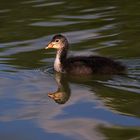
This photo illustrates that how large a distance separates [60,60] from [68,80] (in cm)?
56

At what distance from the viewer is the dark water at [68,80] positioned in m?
7.43

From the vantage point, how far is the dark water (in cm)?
743

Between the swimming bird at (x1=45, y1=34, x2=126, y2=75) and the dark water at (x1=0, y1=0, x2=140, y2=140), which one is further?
the swimming bird at (x1=45, y1=34, x2=126, y2=75)

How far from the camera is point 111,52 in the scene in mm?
10977

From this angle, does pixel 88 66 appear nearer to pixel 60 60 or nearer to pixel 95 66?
pixel 95 66

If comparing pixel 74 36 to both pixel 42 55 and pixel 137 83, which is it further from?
pixel 137 83

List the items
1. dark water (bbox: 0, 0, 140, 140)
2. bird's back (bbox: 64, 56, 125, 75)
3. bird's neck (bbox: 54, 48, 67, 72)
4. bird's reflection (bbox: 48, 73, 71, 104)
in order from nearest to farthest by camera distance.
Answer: dark water (bbox: 0, 0, 140, 140) < bird's reflection (bbox: 48, 73, 71, 104) < bird's back (bbox: 64, 56, 125, 75) < bird's neck (bbox: 54, 48, 67, 72)

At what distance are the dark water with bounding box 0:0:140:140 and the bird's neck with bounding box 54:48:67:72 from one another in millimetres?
143

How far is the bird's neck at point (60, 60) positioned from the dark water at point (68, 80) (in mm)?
→ 143

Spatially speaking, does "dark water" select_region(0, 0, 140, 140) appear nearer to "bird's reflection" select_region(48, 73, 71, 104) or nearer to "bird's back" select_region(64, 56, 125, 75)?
"bird's reflection" select_region(48, 73, 71, 104)

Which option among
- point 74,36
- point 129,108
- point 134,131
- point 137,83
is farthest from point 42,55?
point 134,131

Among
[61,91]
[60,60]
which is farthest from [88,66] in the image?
[61,91]

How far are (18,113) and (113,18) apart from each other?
6.21m

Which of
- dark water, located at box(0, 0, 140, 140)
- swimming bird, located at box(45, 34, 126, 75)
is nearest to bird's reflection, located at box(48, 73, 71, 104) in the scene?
dark water, located at box(0, 0, 140, 140)
